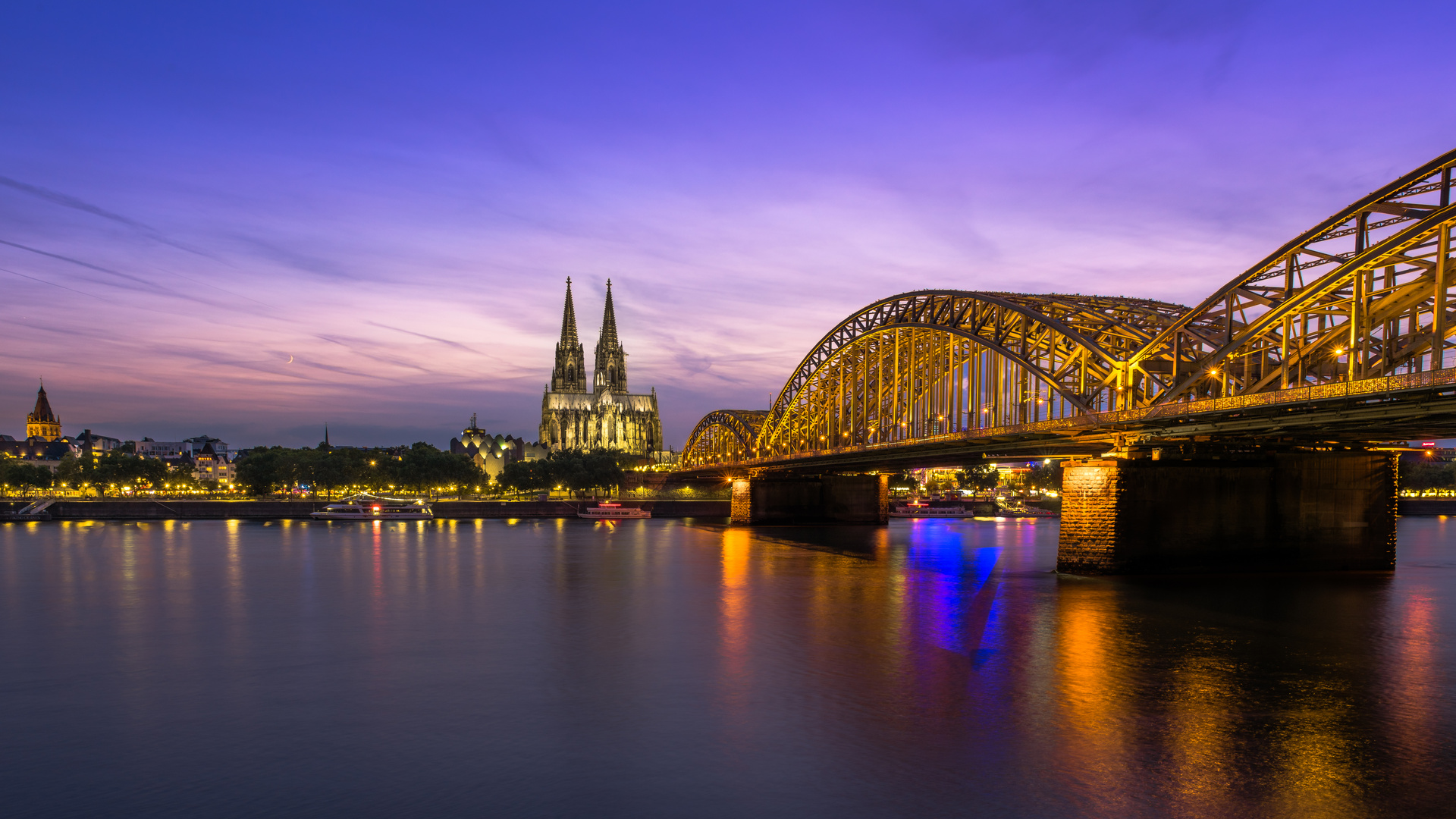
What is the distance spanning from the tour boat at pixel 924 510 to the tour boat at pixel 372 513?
195 ft

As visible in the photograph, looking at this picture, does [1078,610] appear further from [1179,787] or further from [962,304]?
[962,304]

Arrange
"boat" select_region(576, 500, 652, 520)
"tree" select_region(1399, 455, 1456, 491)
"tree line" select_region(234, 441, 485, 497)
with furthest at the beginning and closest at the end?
"tree" select_region(1399, 455, 1456, 491), "tree line" select_region(234, 441, 485, 497), "boat" select_region(576, 500, 652, 520)

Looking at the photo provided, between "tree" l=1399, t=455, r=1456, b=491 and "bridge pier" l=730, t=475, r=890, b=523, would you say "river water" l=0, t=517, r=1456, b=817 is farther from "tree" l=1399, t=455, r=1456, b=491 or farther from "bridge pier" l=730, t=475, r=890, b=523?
"tree" l=1399, t=455, r=1456, b=491

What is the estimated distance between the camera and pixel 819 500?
3962 inches

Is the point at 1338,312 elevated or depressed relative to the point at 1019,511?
elevated

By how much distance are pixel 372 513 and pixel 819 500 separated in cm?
5264

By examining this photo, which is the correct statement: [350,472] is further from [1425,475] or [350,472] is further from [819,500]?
[1425,475]

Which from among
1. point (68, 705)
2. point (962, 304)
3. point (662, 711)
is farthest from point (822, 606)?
point (962, 304)

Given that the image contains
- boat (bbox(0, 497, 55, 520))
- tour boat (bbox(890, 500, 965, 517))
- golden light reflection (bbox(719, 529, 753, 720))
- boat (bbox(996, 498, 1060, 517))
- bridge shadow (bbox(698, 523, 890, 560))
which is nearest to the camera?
golden light reflection (bbox(719, 529, 753, 720))

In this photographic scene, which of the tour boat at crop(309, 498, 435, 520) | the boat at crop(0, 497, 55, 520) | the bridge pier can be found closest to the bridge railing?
the bridge pier

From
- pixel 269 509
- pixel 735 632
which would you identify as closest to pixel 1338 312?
pixel 735 632

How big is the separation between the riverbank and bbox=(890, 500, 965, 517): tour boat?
25.8m

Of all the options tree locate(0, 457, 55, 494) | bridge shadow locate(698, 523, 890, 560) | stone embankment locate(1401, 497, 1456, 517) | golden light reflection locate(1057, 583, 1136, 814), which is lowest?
stone embankment locate(1401, 497, 1456, 517)

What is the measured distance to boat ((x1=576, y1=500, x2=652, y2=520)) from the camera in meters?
118
